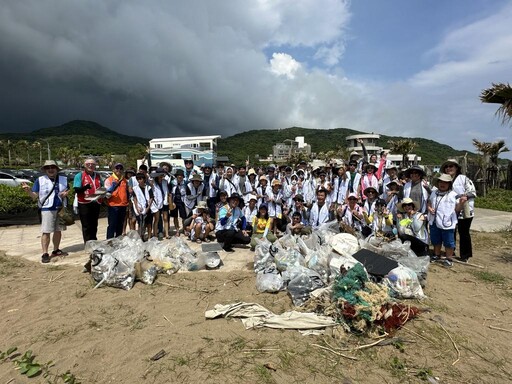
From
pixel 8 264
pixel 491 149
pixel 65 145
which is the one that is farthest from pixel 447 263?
pixel 65 145

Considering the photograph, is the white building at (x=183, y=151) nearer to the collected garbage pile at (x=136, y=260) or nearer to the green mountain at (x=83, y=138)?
the collected garbage pile at (x=136, y=260)

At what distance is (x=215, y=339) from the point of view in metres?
3.02

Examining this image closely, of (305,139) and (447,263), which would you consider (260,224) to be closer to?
(447,263)

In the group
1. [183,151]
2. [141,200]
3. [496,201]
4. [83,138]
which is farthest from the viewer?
[83,138]

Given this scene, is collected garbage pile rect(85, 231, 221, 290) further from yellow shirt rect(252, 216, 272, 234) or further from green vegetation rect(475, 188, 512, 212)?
green vegetation rect(475, 188, 512, 212)

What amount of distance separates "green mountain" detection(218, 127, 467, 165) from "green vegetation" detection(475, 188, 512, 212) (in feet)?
213

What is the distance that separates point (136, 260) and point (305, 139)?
368ft

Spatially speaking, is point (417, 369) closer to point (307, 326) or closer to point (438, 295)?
point (307, 326)

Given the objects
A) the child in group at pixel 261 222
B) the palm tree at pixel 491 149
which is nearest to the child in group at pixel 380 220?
the child in group at pixel 261 222

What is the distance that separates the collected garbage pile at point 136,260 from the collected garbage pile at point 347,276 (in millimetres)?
1139

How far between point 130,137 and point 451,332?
12742cm

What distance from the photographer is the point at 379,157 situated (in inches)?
299

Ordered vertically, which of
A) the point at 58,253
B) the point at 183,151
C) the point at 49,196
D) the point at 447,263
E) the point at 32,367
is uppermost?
the point at 183,151

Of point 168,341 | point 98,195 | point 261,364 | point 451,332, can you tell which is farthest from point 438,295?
point 98,195
